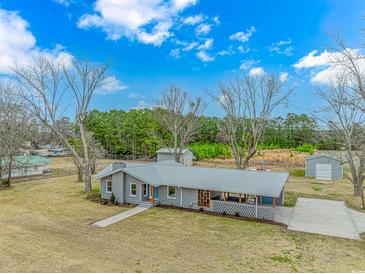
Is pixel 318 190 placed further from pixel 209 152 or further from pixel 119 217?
pixel 209 152

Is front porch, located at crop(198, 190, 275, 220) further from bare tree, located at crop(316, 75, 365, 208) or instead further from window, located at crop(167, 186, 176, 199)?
bare tree, located at crop(316, 75, 365, 208)

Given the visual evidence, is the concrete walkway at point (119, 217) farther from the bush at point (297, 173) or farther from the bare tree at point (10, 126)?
the bush at point (297, 173)

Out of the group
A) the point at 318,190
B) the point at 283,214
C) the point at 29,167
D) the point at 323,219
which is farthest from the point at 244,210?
the point at 29,167

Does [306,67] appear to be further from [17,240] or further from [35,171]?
[35,171]

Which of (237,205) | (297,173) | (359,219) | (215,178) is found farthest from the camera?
(297,173)

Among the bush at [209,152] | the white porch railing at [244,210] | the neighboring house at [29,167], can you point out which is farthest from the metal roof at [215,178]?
the bush at [209,152]

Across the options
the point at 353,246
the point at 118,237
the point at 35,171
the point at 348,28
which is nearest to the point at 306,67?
the point at 348,28
